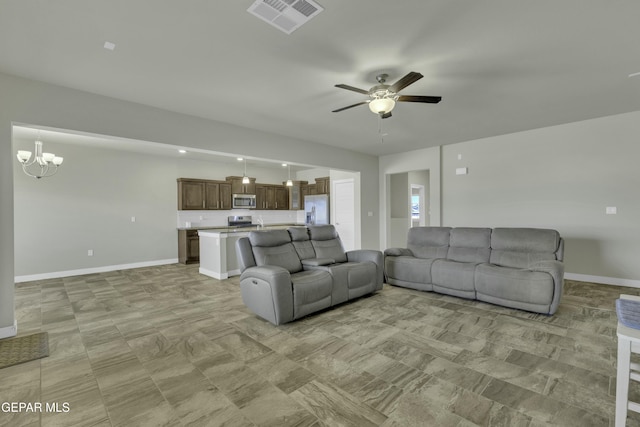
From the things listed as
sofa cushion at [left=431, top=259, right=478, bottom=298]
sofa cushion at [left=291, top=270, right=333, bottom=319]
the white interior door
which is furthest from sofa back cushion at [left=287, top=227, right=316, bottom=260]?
the white interior door

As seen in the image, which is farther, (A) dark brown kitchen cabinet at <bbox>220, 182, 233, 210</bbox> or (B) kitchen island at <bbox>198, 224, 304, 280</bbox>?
(A) dark brown kitchen cabinet at <bbox>220, 182, 233, 210</bbox>

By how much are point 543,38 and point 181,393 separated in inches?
158

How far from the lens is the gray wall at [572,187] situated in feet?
14.4

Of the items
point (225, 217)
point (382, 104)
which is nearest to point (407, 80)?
point (382, 104)

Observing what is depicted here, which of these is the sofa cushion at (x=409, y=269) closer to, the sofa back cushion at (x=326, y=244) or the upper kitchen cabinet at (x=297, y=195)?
the sofa back cushion at (x=326, y=244)

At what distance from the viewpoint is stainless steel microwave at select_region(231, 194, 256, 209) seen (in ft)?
25.9

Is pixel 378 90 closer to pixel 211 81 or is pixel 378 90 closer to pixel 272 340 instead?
pixel 211 81

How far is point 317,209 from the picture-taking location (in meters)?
8.30

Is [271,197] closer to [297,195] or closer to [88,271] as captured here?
[297,195]

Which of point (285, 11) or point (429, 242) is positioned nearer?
point (285, 11)

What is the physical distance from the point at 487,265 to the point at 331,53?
334 cm

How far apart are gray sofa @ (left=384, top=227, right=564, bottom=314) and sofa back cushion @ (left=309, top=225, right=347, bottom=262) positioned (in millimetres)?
910

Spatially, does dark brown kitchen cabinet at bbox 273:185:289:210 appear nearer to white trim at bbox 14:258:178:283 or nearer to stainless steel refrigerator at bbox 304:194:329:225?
stainless steel refrigerator at bbox 304:194:329:225

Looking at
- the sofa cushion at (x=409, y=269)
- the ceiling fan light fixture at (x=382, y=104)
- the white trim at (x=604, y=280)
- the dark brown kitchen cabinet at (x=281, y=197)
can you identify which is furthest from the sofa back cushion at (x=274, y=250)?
the dark brown kitchen cabinet at (x=281, y=197)
